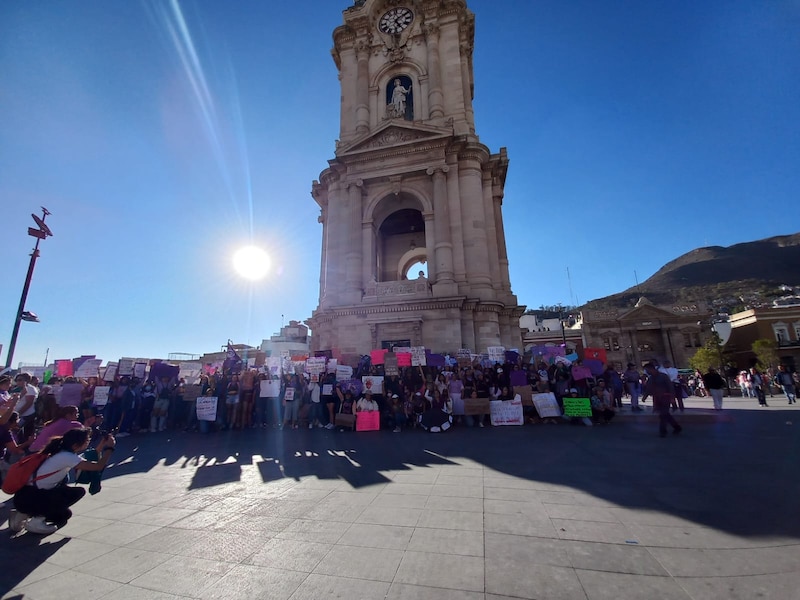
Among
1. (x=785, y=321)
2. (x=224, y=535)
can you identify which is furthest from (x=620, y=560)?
(x=785, y=321)

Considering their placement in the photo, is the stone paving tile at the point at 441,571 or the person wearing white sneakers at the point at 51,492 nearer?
the stone paving tile at the point at 441,571

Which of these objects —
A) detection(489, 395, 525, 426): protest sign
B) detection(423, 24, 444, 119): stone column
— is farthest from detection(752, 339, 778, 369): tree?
detection(489, 395, 525, 426): protest sign

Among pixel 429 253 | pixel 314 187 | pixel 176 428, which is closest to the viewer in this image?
pixel 176 428

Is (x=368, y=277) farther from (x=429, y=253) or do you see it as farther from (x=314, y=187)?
(x=314, y=187)

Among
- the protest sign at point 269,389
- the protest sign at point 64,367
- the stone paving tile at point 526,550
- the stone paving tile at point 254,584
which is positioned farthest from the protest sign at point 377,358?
the protest sign at point 64,367

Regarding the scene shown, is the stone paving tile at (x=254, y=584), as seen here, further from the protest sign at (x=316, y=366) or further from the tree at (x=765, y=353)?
the tree at (x=765, y=353)

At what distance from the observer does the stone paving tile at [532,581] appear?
2717 millimetres

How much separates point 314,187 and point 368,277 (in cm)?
1017

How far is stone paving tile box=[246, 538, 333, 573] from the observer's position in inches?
130

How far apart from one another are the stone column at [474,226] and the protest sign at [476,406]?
9269 mm

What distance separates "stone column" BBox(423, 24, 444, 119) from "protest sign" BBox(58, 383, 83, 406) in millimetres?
23873

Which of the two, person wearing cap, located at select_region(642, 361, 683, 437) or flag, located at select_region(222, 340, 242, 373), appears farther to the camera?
flag, located at select_region(222, 340, 242, 373)

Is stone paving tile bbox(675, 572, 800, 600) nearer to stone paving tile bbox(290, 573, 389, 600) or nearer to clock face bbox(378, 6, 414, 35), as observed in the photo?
stone paving tile bbox(290, 573, 389, 600)

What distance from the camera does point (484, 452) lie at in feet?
25.4
